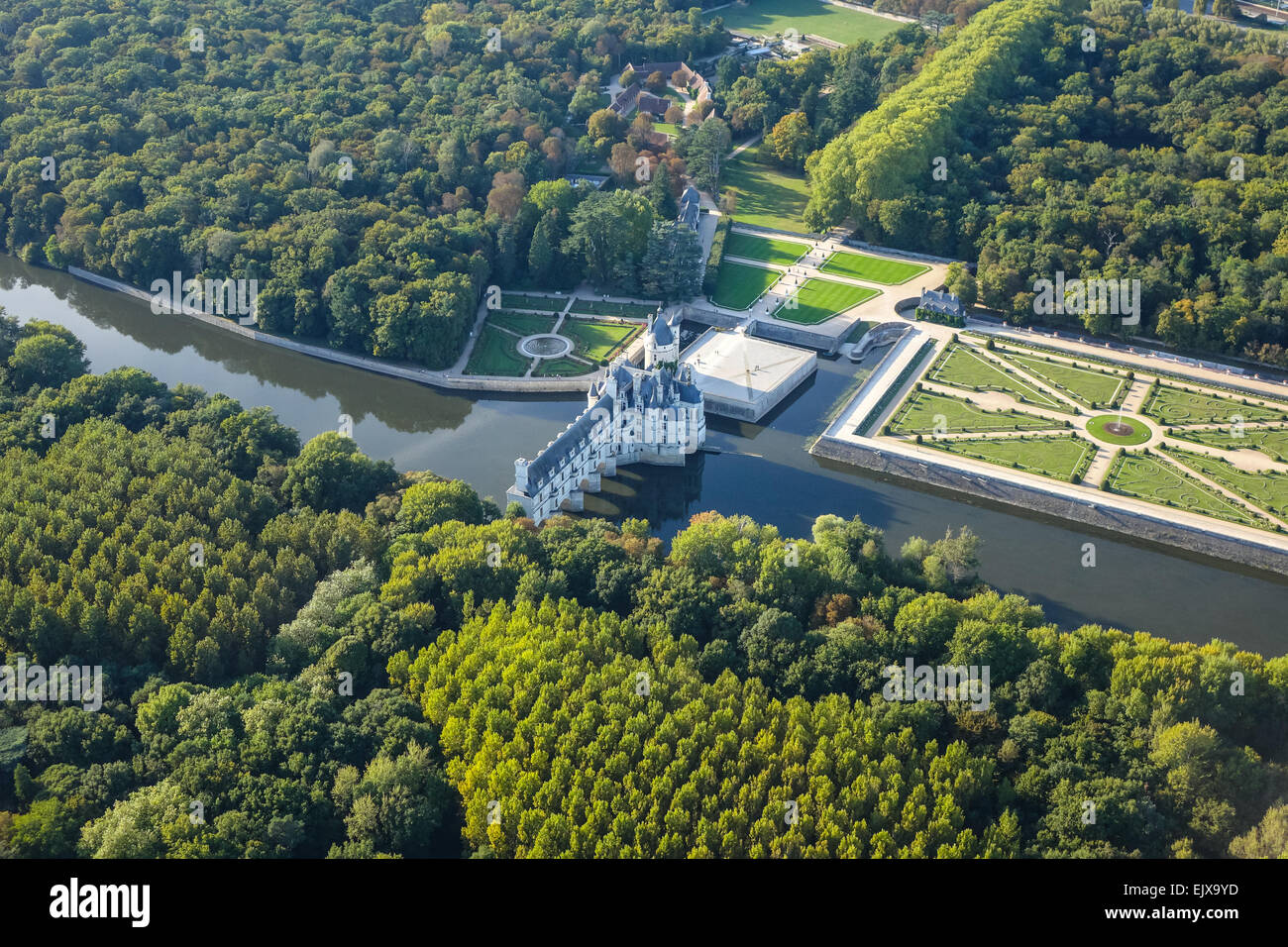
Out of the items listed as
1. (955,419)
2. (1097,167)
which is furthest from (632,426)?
(1097,167)

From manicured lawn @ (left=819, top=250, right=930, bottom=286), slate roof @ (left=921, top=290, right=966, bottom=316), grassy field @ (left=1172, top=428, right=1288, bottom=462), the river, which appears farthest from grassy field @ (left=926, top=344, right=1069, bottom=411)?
manicured lawn @ (left=819, top=250, right=930, bottom=286)

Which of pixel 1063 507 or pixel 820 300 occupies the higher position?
pixel 820 300

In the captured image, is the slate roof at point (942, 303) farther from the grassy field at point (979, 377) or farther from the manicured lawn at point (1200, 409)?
the manicured lawn at point (1200, 409)

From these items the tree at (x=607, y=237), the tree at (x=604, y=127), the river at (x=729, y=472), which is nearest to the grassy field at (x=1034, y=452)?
the river at (x=729, y=472)

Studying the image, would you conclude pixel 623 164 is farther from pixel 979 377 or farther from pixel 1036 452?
pixel 1036 452

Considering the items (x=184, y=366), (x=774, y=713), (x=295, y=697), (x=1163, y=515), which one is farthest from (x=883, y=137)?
(x=295, y=697)

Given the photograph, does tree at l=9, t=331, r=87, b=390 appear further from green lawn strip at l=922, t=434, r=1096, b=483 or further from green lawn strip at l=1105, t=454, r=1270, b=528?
green lawn strip at l=1105, t=454, r=1270, b=528

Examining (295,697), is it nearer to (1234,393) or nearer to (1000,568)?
(1000,568)
